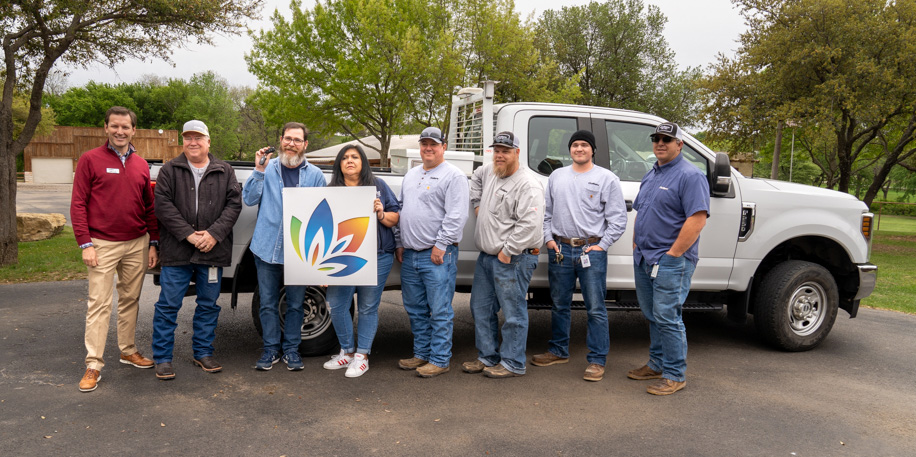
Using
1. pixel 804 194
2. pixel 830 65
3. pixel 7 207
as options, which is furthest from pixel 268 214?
pixel 830 65

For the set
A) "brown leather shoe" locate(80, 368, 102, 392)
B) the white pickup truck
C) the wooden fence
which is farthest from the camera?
the wooden fence

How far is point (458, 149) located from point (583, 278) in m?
2.38

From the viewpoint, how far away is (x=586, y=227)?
496cm

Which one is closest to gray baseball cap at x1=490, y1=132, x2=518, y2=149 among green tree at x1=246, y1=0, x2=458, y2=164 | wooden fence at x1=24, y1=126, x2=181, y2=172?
green tree at x1=246, y1=0, x2=458, y2=164

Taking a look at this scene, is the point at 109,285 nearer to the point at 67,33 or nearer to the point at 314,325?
the point at 314,325

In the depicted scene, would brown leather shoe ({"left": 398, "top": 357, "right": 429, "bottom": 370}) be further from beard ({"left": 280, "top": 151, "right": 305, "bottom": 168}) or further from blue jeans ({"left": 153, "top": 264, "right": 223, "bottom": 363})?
beard ({"left": 280, "top": 151, "right": 305, "bottom": 168})

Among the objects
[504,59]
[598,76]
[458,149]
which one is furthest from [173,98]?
[458,149]

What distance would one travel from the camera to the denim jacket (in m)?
4.84

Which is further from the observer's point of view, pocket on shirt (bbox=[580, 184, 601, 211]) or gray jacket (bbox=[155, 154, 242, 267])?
pocket on shirt (bbox=[580, 184, 601, 211])

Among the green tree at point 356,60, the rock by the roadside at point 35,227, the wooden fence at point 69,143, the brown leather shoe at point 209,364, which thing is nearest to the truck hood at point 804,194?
the brown leather shoe at point 209,364

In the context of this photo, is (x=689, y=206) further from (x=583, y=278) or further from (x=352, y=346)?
(x=352, y=346)

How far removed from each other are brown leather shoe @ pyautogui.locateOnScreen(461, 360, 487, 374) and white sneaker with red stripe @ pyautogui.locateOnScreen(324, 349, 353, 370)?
0.93 metres

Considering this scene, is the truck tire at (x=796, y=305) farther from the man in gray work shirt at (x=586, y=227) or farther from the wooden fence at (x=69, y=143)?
the wooden fence at (x=69, y=143)

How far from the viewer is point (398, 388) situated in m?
4.77
